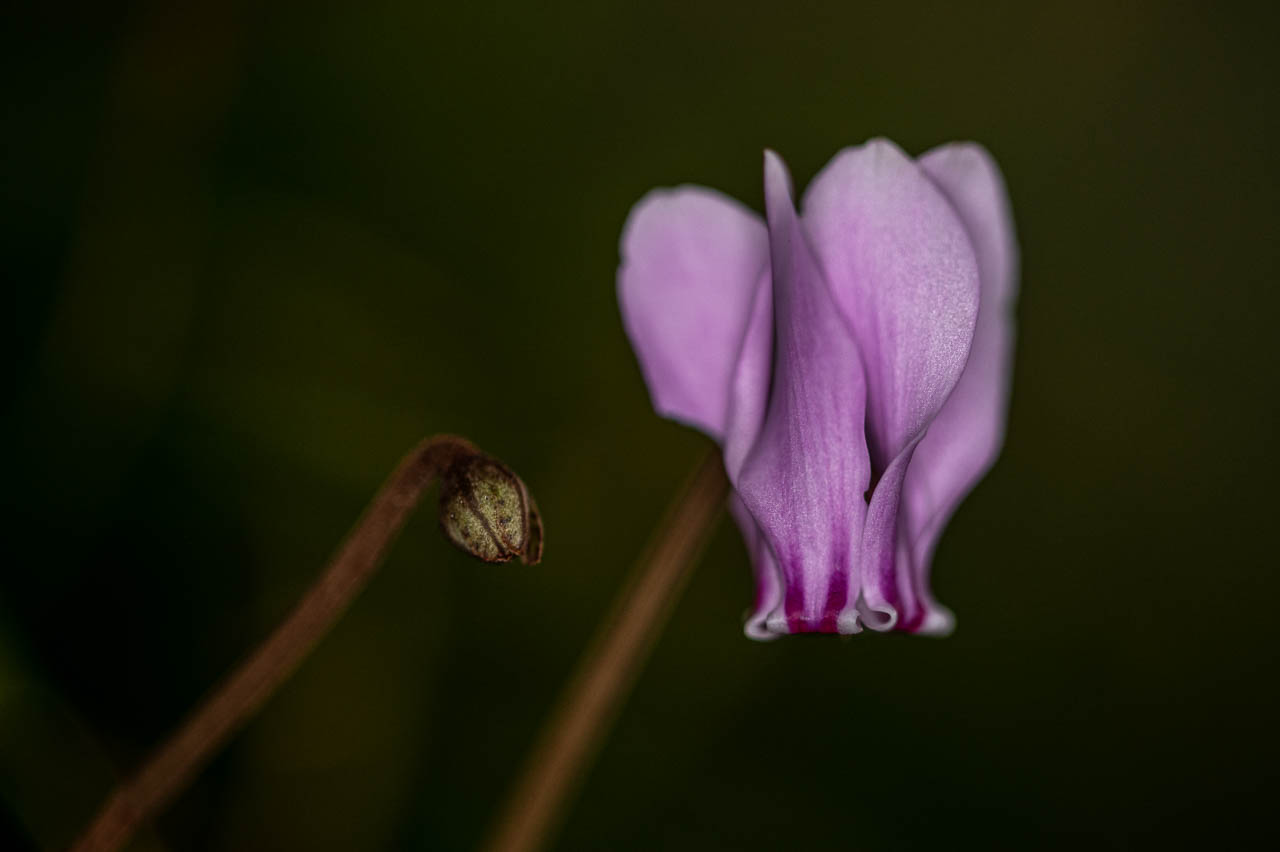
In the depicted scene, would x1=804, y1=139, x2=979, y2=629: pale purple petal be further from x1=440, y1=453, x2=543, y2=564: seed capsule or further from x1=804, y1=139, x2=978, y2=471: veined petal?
x1=440, y1=453, x2=543, y2=564: seed capsule

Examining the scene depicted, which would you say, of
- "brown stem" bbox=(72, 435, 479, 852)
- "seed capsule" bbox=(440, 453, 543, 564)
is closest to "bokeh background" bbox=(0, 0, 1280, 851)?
"brown stem" bbox=(72, 435, 479, 852)

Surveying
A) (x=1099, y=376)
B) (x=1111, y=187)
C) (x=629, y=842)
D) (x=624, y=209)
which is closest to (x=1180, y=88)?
(x=1111, y=187)

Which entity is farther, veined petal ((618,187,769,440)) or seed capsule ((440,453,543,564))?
veined petal ((618,187,769,440))

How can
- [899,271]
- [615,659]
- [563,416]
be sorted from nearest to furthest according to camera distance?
1. [899,271]
2. [615,659]
3. [563,416]

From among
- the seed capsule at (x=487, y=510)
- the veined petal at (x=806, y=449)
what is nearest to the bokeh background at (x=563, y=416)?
the seed capsule at (x=487, y=510)

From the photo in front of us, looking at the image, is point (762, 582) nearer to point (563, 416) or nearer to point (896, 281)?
point (896, 281)

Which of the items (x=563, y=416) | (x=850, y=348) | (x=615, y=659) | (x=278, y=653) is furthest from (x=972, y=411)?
(x=563, y=416)

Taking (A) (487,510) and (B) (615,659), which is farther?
(B) (615,659)
